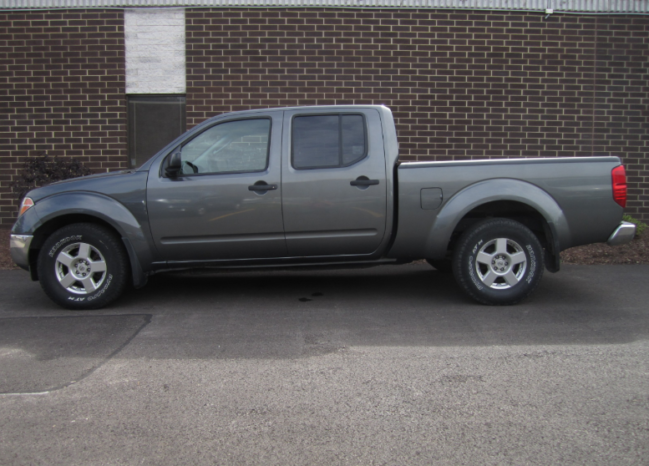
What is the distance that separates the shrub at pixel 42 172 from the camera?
885 cm

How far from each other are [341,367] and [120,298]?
127 inches

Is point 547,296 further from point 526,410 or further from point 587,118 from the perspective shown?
point 587,118

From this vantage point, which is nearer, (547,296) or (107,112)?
(547,296)

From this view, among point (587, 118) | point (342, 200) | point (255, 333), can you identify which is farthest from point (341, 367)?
point (587, 118)

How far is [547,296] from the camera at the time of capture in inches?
236

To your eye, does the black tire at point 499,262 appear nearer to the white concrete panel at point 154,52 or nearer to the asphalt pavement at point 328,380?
the asphalt pavement at point 328,380

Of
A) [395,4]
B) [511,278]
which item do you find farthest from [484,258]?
[395,4]

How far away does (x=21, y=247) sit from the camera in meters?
5.60

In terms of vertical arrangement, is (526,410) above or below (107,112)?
below

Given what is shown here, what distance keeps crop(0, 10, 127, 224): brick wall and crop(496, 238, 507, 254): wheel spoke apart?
288 inches

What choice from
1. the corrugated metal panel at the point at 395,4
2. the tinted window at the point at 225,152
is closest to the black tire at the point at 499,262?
the tinted window at the point at 225,152

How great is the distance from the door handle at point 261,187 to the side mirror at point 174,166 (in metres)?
0.70

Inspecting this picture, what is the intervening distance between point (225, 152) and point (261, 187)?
0.53 meters

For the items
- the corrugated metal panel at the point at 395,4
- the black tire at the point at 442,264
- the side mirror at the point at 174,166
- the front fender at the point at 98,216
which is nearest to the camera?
the side mirror at the point at 174,166
